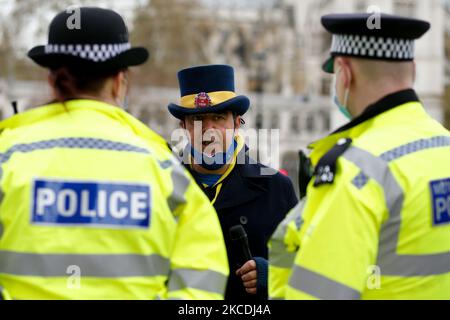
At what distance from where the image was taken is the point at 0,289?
11.5 feet

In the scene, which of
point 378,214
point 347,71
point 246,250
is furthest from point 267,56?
point 378,214

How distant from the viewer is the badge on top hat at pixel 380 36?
12.2ft

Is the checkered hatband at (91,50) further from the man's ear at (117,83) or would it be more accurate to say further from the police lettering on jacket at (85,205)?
the police lettering on jacket at (85,205)

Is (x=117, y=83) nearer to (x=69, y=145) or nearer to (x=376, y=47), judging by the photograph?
(x=69, y=145)

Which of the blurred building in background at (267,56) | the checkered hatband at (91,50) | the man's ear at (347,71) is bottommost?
the blurred building in background at (267,56)

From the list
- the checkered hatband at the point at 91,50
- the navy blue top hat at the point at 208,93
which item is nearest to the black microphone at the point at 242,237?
the navy blue top hat at the point at 208,93

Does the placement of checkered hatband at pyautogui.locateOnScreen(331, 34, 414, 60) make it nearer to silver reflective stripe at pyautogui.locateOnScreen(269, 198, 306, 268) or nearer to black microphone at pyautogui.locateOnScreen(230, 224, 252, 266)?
silver reflective stripe at pyautogui.locateOnScreen(269, 198, 306, 268)

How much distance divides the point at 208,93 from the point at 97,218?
2.46m

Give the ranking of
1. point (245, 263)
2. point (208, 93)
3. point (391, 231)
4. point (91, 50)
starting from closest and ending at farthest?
point (391, 231) → point (91, 50) → point (245, 263) → point (208, 93)

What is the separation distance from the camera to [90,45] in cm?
367

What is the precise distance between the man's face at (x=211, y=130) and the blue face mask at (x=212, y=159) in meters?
0.02

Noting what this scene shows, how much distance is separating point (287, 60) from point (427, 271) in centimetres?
8251

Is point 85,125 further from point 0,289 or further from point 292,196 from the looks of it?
point 292,196

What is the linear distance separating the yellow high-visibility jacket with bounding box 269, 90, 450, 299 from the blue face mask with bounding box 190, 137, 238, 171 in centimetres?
189
